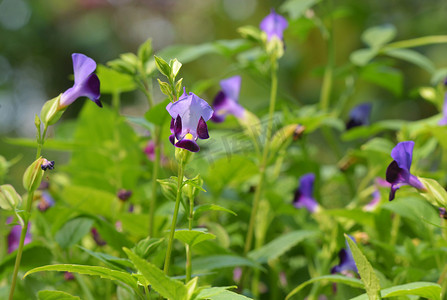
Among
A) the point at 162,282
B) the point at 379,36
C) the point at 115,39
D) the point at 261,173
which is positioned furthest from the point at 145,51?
the point at 115,39

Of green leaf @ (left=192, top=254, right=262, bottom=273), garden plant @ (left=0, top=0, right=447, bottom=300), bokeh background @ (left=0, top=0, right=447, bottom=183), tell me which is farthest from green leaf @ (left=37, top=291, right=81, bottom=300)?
bokeh background @ (left=0, top=0, right=447, bottom=183)

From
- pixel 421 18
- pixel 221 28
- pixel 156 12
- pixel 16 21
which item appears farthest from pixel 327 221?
pixel 16 21

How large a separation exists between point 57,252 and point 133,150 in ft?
0.80

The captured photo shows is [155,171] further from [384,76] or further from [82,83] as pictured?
[384,76]

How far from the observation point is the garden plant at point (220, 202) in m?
0.38

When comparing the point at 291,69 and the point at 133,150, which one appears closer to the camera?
the point at 133,150

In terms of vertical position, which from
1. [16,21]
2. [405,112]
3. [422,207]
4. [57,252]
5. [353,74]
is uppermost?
[16,21]

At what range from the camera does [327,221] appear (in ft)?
2.05

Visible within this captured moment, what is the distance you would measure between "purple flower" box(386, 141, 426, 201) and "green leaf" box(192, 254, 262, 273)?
5.3 inches

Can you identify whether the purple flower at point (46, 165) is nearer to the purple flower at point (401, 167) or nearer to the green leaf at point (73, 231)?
the green leaf at point (73, 231)

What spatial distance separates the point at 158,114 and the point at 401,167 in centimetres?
23

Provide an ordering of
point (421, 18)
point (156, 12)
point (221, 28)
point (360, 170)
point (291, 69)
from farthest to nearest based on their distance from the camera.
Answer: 1. point (156, 12)
2. point (221, 28)
3. point (291, 69)
4. point (421, 18)
5. point (360, 170)

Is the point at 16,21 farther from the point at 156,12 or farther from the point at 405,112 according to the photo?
the point at 405,112

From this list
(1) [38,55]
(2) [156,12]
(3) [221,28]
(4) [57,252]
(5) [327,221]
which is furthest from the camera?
(1) [38,55]
